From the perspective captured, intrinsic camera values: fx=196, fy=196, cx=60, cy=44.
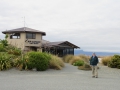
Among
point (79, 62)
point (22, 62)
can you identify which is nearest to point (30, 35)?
point (79, 62)

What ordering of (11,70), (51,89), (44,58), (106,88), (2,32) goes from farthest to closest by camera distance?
(2,32)
(44,58)
(11,70)
(106,88)
(51,89)

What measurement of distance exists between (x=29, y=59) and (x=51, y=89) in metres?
8.57

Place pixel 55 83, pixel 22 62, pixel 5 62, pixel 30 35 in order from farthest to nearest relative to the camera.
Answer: pixel 30 35 < pixel 22 62 < pixel 5 62 < pixel 55 83

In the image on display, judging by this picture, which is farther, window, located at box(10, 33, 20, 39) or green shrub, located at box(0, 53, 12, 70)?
window, located at box(10, 33, 20, 39)

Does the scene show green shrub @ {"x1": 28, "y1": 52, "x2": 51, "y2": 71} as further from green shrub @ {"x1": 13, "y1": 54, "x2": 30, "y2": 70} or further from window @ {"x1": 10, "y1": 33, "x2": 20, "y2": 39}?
window @ {"x1": 10, "y1": 33, "x2": 20, "y2": 39}

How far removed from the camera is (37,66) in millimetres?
17969

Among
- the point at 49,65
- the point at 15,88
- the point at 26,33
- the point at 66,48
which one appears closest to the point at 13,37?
the point at 26,33

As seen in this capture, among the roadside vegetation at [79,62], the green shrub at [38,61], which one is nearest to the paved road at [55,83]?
the green shrub at [38,61]

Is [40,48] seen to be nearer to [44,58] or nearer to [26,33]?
[26,33]

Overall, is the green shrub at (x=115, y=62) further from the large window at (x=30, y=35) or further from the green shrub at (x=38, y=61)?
the large window at (x=30, y=35)

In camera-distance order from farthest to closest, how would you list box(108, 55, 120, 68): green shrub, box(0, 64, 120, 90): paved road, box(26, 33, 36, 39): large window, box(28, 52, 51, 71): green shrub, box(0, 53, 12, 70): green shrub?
box(26, 33, 36, 39): large window → box(108, 55, 120, 68): green shrub → box(28, 52, 51, 71): green shrub → box(0, 53, 12, 70): green shrub → box(0, 64, 120, 90): paved road

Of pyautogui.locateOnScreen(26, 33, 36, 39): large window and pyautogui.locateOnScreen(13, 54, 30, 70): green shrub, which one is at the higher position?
pyautogui.locateOnScreen(26, 33, 36, 39): large window

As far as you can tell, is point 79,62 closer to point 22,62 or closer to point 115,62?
point 115,62

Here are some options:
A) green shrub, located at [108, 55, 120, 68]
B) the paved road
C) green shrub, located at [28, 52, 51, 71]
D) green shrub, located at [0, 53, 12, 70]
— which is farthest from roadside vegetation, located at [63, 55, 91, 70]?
green shrub, located at [0, 53, 12, 70]
